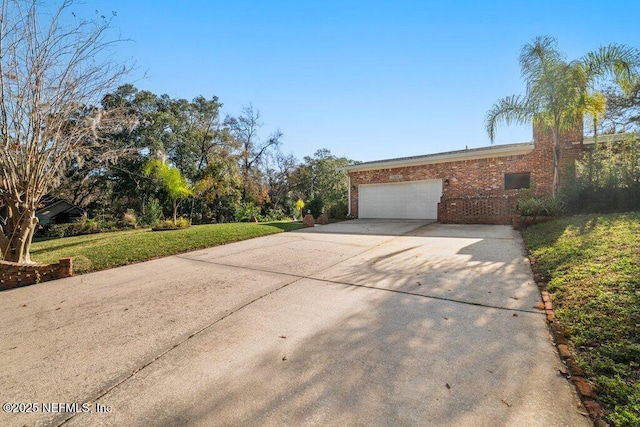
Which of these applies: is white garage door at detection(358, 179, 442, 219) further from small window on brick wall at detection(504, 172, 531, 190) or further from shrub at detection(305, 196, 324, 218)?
small window on brick wall at detection(504, 172, 531, 190)

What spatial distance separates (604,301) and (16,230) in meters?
8.63

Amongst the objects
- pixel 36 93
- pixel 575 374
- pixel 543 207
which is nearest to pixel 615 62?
pixel 543 207

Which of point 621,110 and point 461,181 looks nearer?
point 461,181

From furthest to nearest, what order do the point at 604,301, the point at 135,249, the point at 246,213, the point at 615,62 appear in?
the point at 246,213
the point at 615,62
the point at 135,249
the point at 604,301

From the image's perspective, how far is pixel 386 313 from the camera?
9.48ft

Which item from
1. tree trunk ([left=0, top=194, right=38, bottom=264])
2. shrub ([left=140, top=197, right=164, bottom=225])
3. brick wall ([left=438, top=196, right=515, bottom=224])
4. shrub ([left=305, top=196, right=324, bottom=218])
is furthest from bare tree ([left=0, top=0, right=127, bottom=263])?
brick wall ([left=438, top=196, right=515, bottom=224])

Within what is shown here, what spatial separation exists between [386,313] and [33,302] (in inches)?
186

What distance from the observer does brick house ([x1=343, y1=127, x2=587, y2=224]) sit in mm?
10438

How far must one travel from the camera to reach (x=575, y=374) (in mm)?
1825

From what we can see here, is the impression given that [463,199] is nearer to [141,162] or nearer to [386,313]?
[386,313]

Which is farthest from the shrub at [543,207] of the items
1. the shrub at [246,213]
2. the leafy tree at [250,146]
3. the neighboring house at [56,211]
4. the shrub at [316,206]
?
the neighboring house at [56,211]

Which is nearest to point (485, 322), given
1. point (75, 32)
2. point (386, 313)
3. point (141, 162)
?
point (386, 313)

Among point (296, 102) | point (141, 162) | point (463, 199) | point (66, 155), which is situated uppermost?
point (296, 102)

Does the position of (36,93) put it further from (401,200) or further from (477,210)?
(401,200)
